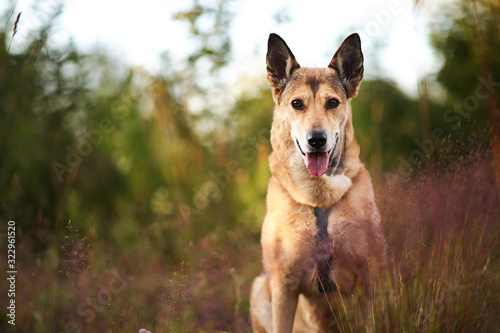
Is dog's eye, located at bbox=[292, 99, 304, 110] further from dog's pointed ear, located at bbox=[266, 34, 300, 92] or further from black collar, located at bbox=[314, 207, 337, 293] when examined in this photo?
black collar, located at bbox=[314, 207, 337, 293]

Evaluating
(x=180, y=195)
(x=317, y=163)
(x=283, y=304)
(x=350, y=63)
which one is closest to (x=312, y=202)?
(x=317, y=163)

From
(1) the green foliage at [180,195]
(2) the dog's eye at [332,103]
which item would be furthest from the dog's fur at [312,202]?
(1) the green foliage at [180,195]

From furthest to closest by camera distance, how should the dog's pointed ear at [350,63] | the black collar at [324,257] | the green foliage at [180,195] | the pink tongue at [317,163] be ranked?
the dog's pointed ear at [350,63], the pink tongue at [317,163], the black collar at [324,257], the green foliage at [180,195]

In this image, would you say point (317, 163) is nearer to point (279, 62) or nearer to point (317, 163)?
point (317, 163)

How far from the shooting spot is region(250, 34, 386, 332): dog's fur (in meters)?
2.52

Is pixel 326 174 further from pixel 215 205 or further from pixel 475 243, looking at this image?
pixel 215 205

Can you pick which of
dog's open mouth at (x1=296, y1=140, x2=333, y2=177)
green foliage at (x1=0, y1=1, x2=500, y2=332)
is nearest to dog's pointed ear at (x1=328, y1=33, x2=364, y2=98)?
green foliage at (x1=0, y1=1, x2=500, y2=332)

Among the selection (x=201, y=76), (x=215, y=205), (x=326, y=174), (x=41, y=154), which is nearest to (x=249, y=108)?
(x=201, y=76)

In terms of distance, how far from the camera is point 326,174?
2811 millimetres

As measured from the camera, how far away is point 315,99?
2.79 m

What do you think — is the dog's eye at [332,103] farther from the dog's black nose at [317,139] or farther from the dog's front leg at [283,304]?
the dog's front leg at [283,304]

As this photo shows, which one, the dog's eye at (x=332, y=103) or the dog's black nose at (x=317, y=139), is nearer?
the dog's black nose at (x=317, y=139)

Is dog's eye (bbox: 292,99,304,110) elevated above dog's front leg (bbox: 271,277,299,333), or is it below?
above

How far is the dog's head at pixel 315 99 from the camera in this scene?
8.54 feet
